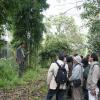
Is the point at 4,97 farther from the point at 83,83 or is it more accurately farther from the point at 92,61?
the point at 92,61

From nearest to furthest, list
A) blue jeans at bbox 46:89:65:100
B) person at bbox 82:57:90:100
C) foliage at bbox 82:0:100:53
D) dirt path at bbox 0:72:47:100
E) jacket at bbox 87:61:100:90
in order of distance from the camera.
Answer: jacket at bbox 87:61:100:90 → blue jeans at bbox 46:89:65:100 → person at bbox 82:57:90:100 → dirt path at bbox 0:72:47:100 → foliage at bbox 82:0:100:53

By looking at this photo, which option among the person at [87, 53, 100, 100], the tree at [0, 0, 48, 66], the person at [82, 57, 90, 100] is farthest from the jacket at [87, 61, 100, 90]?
the tree at [0, 0, 48, 66]

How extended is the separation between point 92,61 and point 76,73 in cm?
125

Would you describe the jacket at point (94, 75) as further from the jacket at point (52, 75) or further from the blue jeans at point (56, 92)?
the blue jeans at point (56, 92)

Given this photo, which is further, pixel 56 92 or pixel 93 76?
pixel 56 92

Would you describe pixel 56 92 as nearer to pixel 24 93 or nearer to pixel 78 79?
pixel 78 79

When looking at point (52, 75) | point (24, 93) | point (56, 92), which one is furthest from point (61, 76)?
point (24, 93)

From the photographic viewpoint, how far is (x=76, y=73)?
10.9 meters

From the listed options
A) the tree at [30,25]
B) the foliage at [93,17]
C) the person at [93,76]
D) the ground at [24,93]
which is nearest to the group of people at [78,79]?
the person at [93,76]

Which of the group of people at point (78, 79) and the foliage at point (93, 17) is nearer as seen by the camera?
the group of people at point (78, 79)

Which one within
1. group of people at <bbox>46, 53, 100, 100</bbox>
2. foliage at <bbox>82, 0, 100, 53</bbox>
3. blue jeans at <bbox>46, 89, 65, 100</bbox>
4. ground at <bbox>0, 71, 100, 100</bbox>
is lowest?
ground at <bbox>0, 71, 100, 100</bbox>

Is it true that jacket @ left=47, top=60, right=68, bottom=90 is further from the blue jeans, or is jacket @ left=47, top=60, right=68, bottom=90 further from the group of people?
the blue jeans

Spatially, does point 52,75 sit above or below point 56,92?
above

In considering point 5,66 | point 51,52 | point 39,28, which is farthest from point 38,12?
point 51,52
